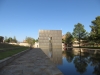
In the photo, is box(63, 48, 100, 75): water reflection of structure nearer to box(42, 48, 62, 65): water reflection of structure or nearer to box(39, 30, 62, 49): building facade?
box(42, 48, 62, 65): water reflection of structure

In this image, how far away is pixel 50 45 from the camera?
4588 cm

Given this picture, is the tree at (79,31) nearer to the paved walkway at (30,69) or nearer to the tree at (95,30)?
the tree at (95,30)

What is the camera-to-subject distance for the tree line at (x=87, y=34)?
1251 inches

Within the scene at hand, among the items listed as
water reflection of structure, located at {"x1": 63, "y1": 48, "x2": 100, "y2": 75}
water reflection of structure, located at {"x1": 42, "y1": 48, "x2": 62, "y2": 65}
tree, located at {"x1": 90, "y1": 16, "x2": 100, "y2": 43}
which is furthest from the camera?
tree, located at {"x1": 90, "y1": 16, "x2": 100, "y2": 43}

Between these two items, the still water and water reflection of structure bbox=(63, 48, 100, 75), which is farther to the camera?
water reflection of structure bbox=(63, 48, 100, 75)

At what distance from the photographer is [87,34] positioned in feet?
156

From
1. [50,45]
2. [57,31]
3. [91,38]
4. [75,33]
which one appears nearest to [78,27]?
[75,33]

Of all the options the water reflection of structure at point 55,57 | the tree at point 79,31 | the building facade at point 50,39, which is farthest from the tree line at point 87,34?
the water reflection of structure at point 55,57

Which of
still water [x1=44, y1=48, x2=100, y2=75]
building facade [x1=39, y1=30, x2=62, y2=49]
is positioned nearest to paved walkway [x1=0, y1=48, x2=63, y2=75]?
still water [x1=44, y1=48, x2=100, y2=75]

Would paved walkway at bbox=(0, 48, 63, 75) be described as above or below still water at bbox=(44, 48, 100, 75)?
above

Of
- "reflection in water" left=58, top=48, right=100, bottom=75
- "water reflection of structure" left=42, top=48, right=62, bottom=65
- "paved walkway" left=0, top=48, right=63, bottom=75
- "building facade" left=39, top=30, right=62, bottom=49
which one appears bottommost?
"reflection in water" left=58, top=48, right=100, bottom=75

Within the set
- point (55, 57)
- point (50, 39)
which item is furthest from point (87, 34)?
point (55, 57)

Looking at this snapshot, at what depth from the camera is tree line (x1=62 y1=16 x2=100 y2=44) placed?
31781 mm

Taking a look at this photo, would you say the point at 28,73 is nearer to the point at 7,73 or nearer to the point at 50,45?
the point at 7,73
